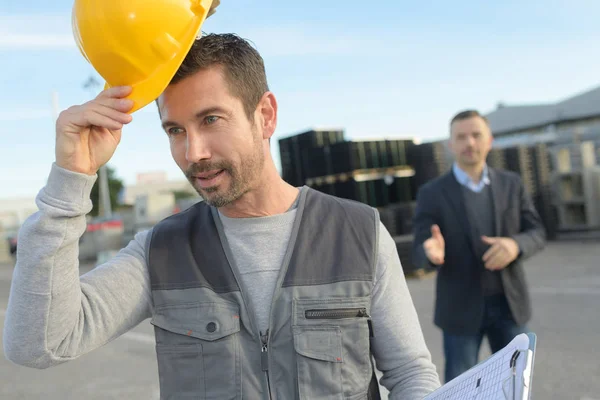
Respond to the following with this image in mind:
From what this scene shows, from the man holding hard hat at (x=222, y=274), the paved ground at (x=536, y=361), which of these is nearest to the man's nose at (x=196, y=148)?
the man holding hard hat at (x=222, y=274)

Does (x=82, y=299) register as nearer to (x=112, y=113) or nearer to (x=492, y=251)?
(x=112, y=113)

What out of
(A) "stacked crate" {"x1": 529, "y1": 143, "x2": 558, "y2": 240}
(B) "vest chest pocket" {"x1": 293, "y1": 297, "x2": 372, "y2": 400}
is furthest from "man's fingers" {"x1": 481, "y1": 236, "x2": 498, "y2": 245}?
(A) "stacked crate" {"x1": 529, "y1": 143, "x2": 558, "y2": 240}

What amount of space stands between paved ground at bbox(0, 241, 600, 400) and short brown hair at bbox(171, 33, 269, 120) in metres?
3.56

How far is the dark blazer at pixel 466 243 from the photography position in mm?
3408

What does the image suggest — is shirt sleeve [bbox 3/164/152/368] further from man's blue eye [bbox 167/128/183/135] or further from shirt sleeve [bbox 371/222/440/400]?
shirt sleeve [bbox 371/222/440/400]

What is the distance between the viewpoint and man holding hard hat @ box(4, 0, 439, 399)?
1503 mm

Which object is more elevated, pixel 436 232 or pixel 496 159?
pixel 496 159

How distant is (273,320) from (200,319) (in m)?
0.22

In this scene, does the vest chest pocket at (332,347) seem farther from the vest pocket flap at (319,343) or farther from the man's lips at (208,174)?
the man's lips at (208,174)

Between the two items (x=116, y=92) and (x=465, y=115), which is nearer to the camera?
(x=116, y=92)

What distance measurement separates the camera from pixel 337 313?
1.71 metres

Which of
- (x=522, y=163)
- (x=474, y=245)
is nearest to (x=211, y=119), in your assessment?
(x=474, y=245)

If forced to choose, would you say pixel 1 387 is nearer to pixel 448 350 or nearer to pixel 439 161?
pixel 448 350

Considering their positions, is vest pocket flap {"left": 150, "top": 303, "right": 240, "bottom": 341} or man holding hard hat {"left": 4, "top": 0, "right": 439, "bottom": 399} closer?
man holding hard hat {"left": 4, "top": 0, "right": 439, "bottom": 399}
